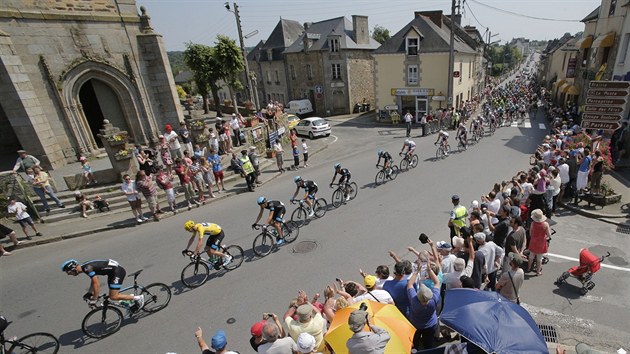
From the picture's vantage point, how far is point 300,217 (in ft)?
33.8

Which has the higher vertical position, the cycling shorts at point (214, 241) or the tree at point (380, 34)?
the tree at point (380, 34)

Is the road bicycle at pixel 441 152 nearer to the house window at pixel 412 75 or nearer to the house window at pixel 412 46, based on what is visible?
the house window at pixel 412 75

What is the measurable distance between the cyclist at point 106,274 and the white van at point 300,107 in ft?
99.1

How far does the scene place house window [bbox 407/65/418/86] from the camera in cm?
2725

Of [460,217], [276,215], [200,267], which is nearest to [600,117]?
[460,217]

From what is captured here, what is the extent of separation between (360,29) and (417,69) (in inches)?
424

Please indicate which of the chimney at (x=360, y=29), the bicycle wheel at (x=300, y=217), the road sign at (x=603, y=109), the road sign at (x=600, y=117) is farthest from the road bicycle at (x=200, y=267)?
the chimney at (x=360, y=29)

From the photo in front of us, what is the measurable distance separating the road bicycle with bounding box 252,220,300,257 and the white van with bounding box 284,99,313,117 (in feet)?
89.0

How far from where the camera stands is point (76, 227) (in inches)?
424

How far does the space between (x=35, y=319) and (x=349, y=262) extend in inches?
274

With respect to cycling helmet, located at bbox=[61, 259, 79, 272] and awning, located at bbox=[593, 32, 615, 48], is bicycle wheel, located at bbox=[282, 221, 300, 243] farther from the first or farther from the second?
awning, located at bbox=[593, 32, 615, 48]

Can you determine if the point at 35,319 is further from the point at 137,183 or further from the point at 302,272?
the point at 302,272

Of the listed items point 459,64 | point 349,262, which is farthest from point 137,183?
point 459,64

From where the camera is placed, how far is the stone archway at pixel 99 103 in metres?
14.6
